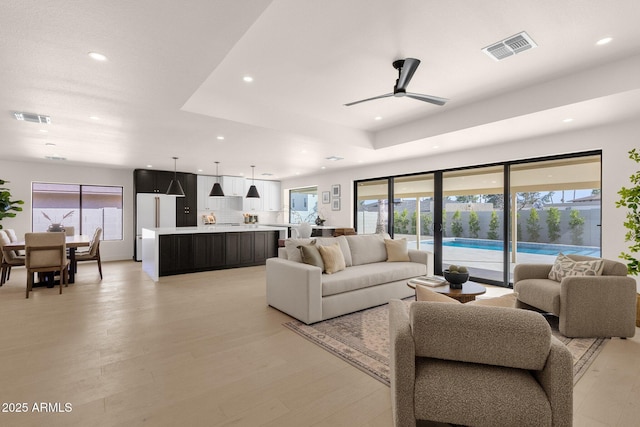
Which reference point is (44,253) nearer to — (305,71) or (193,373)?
(193,373)

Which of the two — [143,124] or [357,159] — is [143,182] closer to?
[143,124]

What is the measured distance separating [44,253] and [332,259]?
4.42m

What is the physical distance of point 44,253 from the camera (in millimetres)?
4664

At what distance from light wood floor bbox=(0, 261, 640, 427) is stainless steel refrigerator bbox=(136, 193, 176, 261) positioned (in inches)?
167

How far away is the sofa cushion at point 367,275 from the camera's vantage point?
11.7 ft

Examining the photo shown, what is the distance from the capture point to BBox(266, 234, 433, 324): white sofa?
11.1 ft

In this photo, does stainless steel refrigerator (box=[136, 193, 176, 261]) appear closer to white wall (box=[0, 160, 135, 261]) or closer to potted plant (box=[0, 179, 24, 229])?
white wall (box=[0, 160, 135, 261])

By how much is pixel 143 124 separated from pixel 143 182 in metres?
4.59

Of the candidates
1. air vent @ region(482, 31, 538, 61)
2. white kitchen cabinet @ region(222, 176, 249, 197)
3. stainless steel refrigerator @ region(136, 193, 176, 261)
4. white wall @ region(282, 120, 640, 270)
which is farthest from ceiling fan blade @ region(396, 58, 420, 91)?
white kitchen cabinet @ region(222, 176, 249, 197)

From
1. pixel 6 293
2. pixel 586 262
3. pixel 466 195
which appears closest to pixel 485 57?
pixel 586 262

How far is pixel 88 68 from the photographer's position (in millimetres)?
2658

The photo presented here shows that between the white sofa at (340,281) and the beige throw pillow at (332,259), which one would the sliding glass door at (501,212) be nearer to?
the white sofa at (340,281)

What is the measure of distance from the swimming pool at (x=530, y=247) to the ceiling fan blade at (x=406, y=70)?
150 inches

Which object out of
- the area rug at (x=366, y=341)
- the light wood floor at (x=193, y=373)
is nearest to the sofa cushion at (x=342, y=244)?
the area rug at (x=366, y=341)
